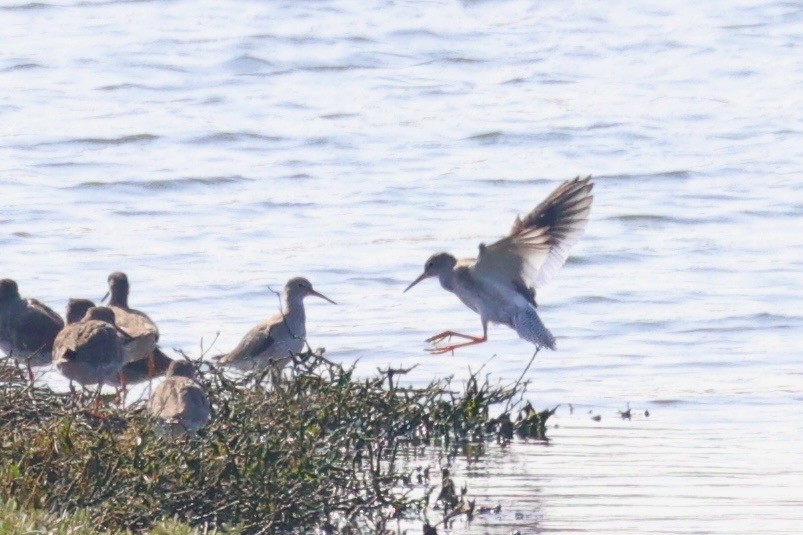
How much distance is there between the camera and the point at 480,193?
55.7 feet

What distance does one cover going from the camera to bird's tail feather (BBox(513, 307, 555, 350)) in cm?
1077

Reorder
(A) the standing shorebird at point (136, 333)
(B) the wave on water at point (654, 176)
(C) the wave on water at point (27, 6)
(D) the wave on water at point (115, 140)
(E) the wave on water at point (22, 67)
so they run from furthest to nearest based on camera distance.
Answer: (C) the wave on water at point (27, 6), (E) the wave on water at point (22, 67), (D) the wave on water at point (115, 140), (B) the wave on water at point (654, 176), (A) the standing shorebird at point (136, 333)

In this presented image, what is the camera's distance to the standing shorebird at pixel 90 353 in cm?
837

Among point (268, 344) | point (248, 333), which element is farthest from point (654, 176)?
point (268, 344)

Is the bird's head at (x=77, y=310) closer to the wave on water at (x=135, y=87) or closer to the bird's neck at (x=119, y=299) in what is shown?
the bird's neck at (x=119, y=299)

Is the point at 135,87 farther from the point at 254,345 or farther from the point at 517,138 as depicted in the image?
the point at 254,345

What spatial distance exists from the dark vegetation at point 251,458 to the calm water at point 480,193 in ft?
1.17

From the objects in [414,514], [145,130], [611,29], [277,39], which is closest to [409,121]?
[145,130]

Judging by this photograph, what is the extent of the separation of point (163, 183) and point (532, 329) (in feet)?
22.8

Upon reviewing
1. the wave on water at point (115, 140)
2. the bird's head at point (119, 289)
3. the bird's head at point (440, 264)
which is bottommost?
the bird's head at point (119, 289)

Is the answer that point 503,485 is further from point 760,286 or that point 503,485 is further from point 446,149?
point 446,149

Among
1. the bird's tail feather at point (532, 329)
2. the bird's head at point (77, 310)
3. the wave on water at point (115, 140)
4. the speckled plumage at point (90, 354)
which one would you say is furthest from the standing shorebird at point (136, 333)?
the wave on water at point (115, 140)

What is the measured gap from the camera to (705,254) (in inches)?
590

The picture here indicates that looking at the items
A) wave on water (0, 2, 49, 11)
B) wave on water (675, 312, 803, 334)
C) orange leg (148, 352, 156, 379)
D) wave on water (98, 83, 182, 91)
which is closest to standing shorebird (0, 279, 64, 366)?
orange leg (148, 352, 156, 379)
